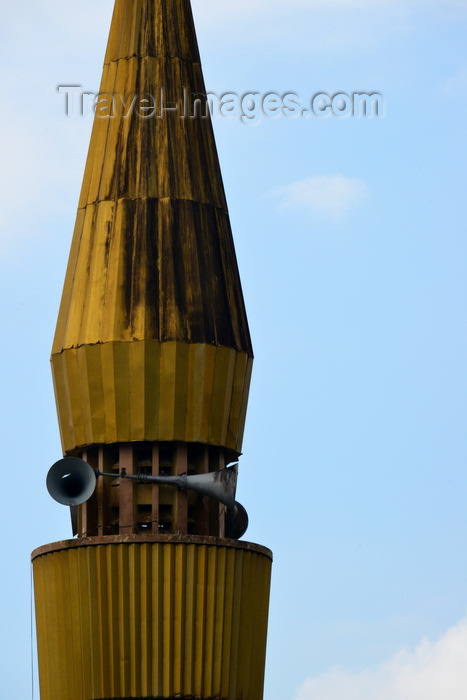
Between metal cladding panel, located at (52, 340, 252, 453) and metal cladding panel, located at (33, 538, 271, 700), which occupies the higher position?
metal cladding panel, located at (52, 340, 252, 453)

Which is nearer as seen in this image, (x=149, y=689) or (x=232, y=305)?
(x=149, y=689)

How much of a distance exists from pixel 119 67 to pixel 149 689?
16037 mm

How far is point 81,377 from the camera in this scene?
49406 millimetres

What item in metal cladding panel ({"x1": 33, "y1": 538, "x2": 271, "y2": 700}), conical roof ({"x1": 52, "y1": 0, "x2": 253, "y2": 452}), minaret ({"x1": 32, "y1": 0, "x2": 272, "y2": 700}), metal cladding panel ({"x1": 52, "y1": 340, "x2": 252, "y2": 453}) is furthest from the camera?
conical roof ({"x1": 52, "y1": 0, "x2": 253, "y2": 452})

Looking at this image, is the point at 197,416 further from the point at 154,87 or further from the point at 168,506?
the point at 154,87

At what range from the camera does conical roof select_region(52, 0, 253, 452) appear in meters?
49.0

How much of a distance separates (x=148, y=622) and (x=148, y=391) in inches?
219

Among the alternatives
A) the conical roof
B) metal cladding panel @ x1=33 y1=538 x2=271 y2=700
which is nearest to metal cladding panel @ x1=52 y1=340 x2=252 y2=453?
the conical roof

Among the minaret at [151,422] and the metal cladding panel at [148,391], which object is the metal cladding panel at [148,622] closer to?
the minaret at [151,422]

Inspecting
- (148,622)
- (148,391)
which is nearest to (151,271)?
(148,391)

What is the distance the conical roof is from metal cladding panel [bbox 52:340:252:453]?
0.02m

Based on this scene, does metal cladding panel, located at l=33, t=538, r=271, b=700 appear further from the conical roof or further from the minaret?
the conical roof

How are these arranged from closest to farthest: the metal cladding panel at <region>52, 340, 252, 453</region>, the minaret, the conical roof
→ the minaret, the metal cladding panel at <region>52, 340, 252, 453</region>, the conical roof

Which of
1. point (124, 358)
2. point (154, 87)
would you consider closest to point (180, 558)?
point (124, 358)
